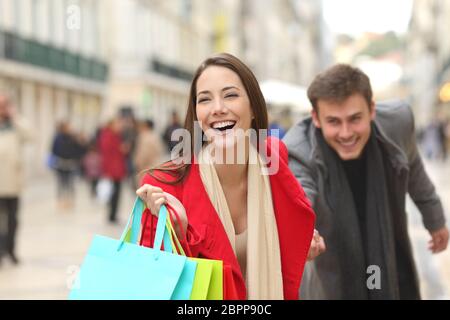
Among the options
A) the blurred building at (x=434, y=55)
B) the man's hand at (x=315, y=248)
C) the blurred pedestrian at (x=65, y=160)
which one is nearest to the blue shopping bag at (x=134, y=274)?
the man's hand at (x=315, y=248)

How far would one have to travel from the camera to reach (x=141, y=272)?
1867mm

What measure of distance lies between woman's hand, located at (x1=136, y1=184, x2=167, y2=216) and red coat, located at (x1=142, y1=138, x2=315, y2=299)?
38mm

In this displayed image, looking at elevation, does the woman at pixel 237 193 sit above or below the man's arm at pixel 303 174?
below

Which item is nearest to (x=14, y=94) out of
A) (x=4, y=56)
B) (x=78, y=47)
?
(x=4, y=56)

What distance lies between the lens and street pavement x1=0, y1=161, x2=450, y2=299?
6.47 m

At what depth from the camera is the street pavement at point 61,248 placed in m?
6.47

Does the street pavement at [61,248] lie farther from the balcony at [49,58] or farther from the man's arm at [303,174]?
the balcony at [49,58]

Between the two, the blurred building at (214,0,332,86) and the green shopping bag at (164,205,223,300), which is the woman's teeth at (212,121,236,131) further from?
the blurred building at (214,0,332,86)

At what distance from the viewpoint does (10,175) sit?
26.1 ft

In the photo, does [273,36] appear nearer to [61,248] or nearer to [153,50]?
[153,50]

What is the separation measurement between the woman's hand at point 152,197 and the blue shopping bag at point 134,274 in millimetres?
93

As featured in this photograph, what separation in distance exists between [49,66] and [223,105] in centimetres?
2544

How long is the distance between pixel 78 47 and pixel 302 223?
2841 centimetres

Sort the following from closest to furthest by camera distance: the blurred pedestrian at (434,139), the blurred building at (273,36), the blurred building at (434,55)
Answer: the blurred pedestrian at (434,139)
the blurred building at (273,36)
the blurred building at (434,55)
